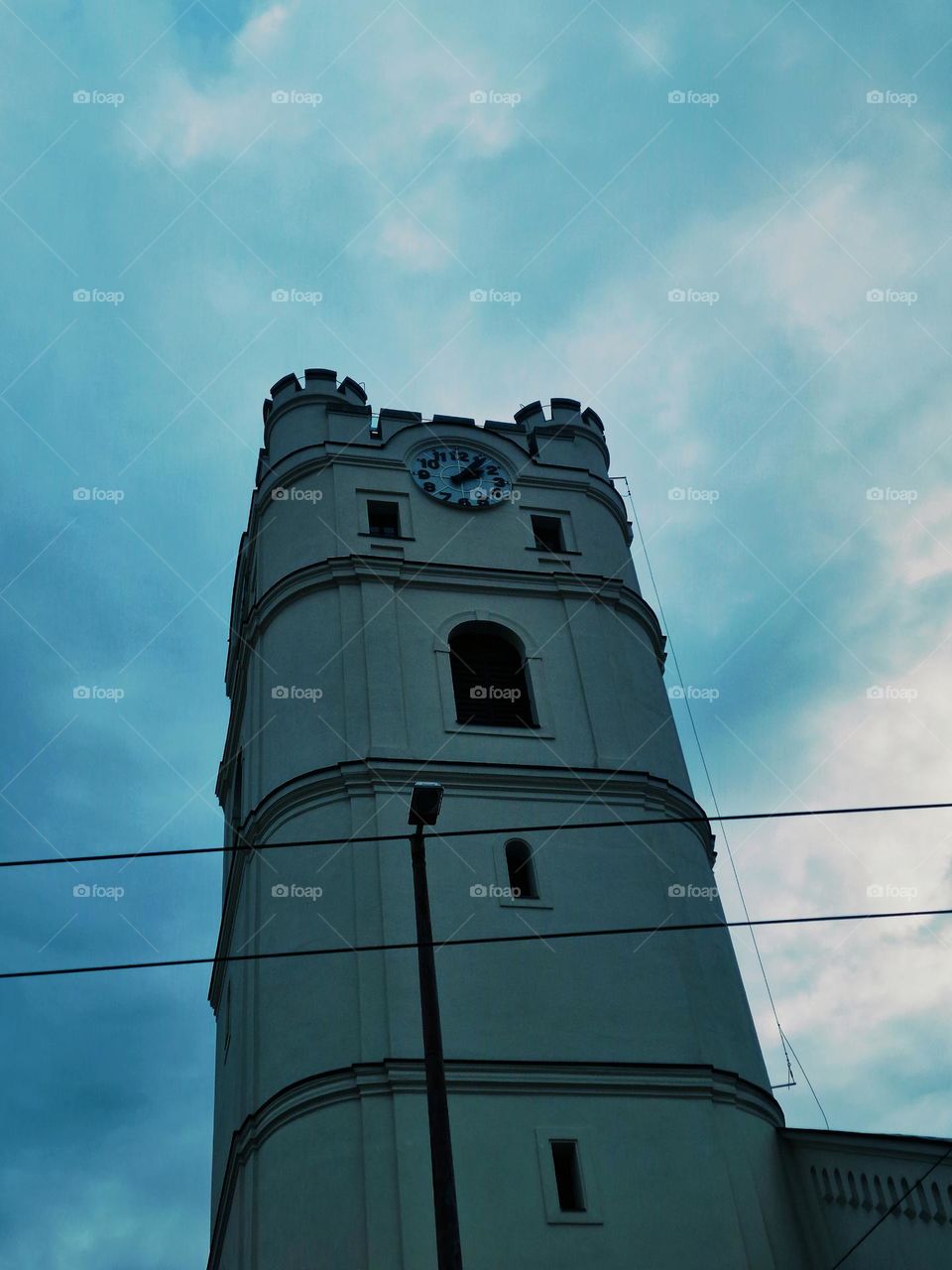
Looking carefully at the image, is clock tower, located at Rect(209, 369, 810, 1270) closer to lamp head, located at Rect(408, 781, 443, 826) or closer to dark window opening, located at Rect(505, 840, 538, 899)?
dark window opening, located at Rect(505, 840, 538, 899)

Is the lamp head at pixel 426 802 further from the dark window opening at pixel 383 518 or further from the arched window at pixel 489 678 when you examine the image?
the dark window opening at pixel 383 518

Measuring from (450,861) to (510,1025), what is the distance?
305 cm

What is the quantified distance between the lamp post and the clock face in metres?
17.0

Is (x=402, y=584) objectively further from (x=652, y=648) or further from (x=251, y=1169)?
(x=251, y=1169)

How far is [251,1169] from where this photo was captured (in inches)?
795

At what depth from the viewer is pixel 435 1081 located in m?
12.6

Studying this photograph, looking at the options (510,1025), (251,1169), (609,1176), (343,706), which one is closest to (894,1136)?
(609,1176)
